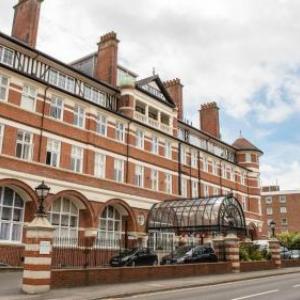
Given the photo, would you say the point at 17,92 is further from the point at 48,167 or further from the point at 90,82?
the point at 90,82

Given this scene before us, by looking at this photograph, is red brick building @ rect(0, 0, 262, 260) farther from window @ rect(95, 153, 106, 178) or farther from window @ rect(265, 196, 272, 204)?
window @ rect(265, 196, 272, 204)

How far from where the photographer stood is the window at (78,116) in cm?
3052

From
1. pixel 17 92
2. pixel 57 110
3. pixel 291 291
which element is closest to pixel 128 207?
pixel 57 110

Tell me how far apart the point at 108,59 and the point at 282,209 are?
219ft

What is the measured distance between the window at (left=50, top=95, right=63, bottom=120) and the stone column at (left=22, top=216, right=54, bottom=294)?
14.4 meters

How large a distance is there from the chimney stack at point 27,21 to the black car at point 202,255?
61.5 ft

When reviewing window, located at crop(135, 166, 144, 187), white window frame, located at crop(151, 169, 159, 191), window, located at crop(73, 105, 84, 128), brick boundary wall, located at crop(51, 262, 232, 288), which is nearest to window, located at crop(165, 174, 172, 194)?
white window frame, located at crop(151, 169, 159, 191)

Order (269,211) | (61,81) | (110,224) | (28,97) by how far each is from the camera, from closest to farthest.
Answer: (28,97), (61,81), (110,224), (269,211)

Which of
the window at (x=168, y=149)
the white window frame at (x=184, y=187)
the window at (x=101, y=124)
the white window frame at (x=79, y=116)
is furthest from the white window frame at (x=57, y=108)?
the white window frame at (x=184, y=187)

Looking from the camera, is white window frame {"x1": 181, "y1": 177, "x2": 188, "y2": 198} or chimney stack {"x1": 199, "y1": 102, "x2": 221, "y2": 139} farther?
chimney stack {"x1": 199, "y1": 102, "x2": 221, "y2": 139}

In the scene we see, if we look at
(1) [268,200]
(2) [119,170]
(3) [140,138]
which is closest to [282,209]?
(1) [268,200]

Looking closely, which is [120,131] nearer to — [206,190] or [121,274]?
[206,190]

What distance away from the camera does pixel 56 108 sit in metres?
29.3

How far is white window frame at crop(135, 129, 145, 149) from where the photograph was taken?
116 ft
